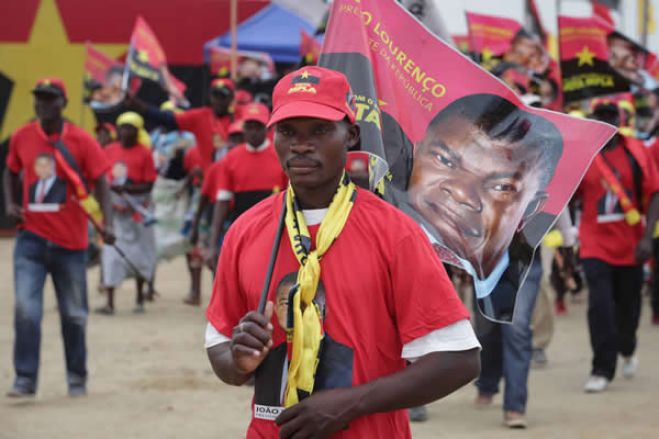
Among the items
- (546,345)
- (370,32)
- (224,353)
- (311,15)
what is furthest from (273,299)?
(311,15)

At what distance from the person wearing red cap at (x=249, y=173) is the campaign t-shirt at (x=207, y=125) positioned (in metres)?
2.93

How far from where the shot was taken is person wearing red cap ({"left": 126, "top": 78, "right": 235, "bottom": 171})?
13.2 m

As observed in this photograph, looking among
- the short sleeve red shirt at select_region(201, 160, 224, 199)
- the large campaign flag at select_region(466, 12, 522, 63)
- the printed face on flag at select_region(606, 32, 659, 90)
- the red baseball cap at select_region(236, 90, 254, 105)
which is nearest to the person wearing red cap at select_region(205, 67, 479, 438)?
the short sleeve red shirt at select_region(201, 160, 224, 199)

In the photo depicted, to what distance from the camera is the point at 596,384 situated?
9.25 m

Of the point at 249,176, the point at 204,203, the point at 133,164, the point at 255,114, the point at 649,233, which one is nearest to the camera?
the point at 649,233

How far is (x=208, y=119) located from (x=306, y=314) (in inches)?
406

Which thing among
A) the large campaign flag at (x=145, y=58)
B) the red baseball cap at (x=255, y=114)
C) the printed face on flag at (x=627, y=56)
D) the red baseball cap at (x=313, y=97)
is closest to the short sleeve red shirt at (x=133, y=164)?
the large campaign flag at (x=145, y=58)

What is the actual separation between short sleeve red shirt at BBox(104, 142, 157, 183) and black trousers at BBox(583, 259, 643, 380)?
5.55m

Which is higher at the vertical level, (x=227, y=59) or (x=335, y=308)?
(x=335, y=308)

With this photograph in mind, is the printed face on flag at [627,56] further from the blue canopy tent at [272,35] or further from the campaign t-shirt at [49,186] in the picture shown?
the blue canopy tent at [272,35]

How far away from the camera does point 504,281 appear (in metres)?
4.34

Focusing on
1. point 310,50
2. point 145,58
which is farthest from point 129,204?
Result: point 145,58

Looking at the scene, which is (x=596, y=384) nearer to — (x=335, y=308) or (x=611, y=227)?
(x=611, y=227)

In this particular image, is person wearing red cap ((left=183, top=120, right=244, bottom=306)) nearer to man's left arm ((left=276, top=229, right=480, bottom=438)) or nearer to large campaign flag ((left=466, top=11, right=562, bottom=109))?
large campaign flag ((left=466, top=11, right=562, bottom=109))
